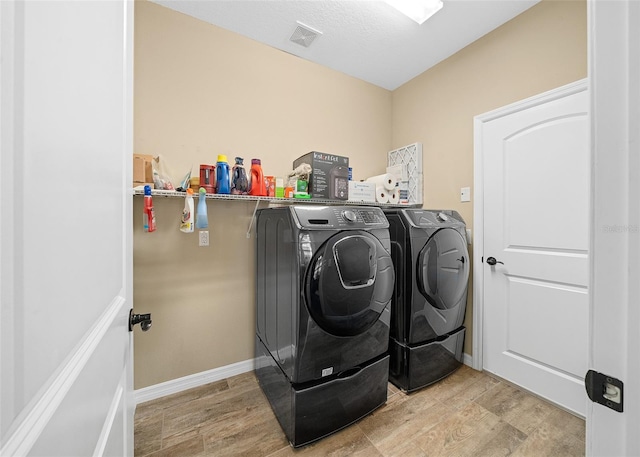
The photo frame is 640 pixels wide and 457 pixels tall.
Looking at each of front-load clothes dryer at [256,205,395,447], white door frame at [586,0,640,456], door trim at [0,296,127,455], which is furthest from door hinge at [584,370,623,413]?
front-load clothes dryer at [256,205,395,447]

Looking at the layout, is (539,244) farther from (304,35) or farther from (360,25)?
(304,35)

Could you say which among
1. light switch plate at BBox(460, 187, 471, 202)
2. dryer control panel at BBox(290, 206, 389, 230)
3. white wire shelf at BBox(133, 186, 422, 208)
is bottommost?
dryer control panel at BBox(290, 206, 389, 230)

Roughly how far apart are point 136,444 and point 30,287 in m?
1.82

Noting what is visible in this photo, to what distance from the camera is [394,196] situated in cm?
270

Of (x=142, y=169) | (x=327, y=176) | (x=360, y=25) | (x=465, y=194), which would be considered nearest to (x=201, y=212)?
(x=142, y=169)

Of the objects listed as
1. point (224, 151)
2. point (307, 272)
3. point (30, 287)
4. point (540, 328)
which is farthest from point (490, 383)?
point (224, 151)

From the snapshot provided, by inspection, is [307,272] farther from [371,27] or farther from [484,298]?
[371,27]

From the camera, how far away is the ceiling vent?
6.84ft

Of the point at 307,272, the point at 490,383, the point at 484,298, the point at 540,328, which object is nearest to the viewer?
the point at 307,272

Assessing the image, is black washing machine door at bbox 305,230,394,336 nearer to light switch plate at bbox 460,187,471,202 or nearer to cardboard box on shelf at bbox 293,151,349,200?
cardboard box on shelf at bbox 293,151,349,200

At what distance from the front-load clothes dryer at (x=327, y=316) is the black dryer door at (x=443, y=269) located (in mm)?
379

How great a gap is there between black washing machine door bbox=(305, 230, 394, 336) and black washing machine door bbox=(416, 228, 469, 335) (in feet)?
1.47

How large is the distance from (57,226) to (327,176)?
1962 mm

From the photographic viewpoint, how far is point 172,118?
6.40 ft
